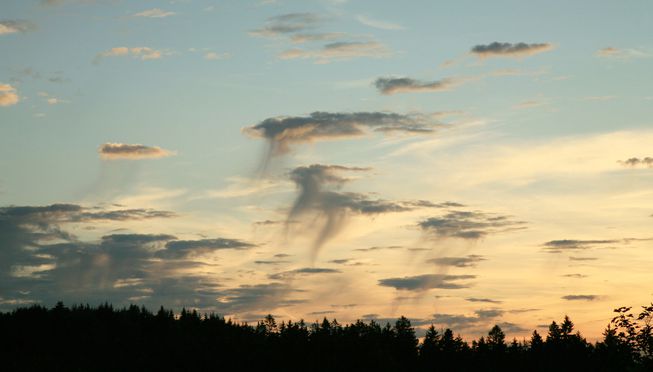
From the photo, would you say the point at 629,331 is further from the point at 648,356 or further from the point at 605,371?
the point at 605,371

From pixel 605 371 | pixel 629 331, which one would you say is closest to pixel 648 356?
pixel 629 331

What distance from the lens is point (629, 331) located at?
34656 millimetres

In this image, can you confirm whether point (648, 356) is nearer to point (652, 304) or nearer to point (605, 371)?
point (652, 304)

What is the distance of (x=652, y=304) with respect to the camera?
113 ft

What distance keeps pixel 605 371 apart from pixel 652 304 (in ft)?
556

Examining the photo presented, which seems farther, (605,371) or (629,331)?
(605,371)

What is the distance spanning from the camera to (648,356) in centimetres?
3369

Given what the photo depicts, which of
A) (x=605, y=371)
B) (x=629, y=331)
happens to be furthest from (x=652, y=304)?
(x=605, y=371)

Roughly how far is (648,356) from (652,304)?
81.6 inches

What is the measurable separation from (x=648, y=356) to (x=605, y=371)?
16976cm

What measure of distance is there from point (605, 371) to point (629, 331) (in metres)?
169

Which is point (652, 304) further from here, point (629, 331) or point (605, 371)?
point (605, 371)

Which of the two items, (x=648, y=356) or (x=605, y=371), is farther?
(x=605, y=371)

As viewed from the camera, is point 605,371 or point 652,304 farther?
point 605,371
